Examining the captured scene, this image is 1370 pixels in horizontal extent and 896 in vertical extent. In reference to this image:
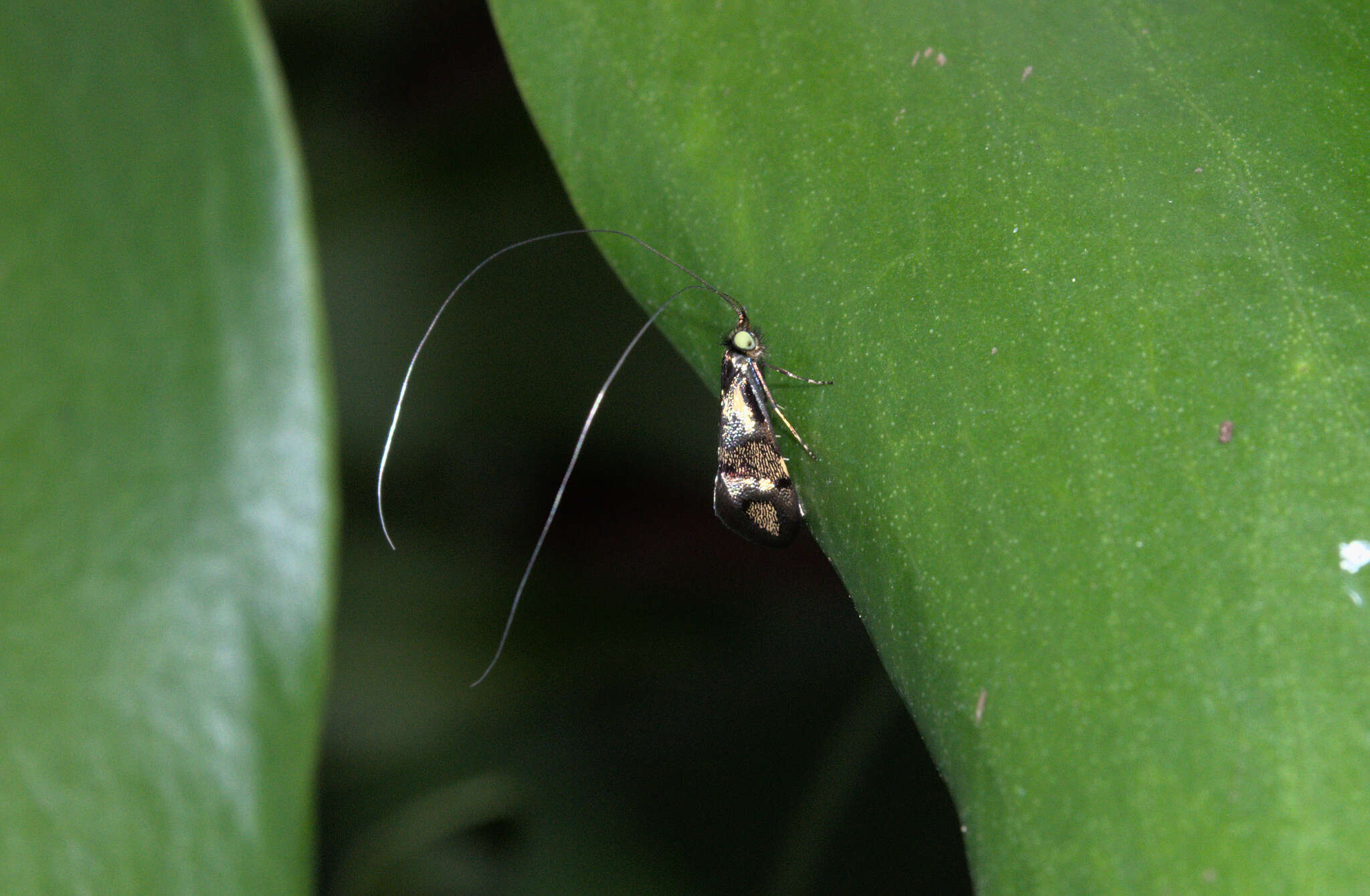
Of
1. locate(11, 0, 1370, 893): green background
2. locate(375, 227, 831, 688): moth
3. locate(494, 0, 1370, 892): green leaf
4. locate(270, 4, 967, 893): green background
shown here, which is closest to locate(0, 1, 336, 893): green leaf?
locate(11, 0, 1370, 893): green background

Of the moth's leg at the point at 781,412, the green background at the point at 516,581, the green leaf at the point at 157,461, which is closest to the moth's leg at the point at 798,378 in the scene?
the moth's leg at the point at 781,412

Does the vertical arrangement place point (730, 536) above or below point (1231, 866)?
below

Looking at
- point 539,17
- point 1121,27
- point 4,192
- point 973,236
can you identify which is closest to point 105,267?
point 4,192

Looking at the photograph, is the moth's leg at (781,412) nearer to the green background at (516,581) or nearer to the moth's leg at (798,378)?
the moth's leg at (798,378)

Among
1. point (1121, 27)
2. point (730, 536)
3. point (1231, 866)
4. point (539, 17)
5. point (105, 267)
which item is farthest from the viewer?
point (730, 536)

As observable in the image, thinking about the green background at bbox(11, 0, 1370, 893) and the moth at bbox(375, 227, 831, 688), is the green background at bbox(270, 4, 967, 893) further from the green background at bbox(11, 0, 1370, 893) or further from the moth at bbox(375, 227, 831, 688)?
the green background at bbox(11, 0, 1370, 893)

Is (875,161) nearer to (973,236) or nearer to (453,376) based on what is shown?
(973,236)

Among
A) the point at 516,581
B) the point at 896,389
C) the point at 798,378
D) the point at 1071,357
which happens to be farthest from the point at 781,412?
the point at 516,581
